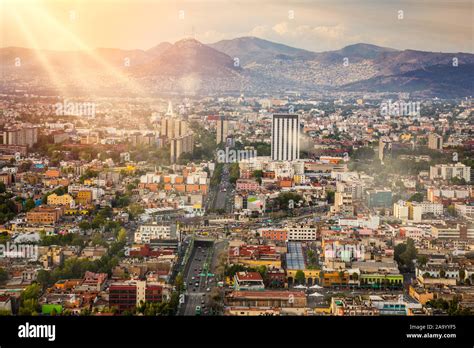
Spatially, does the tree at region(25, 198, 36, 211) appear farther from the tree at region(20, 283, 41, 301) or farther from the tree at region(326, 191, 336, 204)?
the tree at region(326, 191, 336, 204)

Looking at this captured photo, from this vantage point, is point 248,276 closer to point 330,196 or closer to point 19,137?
point 330,196

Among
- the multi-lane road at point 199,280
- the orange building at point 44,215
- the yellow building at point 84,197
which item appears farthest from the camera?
Result: the yellow building at point 84,197

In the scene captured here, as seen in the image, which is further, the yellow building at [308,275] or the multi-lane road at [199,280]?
the yellow building at [308,275]

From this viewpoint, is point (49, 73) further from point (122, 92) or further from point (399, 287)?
point (399, 287)

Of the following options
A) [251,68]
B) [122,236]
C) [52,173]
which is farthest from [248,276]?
[251,68]

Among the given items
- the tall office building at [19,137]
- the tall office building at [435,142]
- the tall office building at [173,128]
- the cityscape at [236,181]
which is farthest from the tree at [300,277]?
the tall office building at [173,128]

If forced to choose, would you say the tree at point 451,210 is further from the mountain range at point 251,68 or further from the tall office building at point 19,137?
the tall office building at point 19,137
